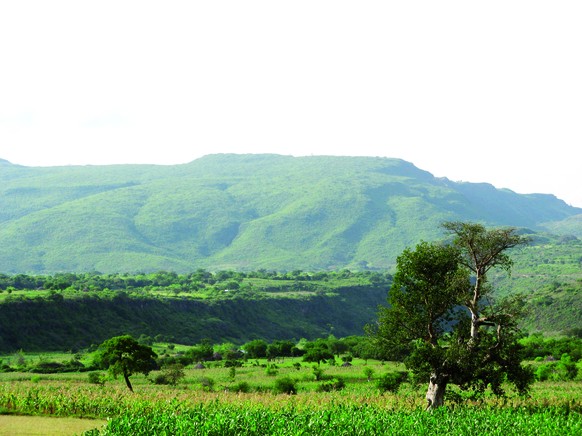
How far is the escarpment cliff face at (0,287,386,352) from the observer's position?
127 m

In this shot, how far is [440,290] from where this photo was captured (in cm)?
4641

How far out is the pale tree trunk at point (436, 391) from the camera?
45.3 m

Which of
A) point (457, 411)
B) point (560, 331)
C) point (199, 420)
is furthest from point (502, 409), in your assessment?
point (560, 331)

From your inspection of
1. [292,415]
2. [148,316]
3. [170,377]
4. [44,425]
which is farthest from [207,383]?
[148,316]

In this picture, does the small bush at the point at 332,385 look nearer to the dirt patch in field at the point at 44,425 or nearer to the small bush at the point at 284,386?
the small bush at the point at 284,386

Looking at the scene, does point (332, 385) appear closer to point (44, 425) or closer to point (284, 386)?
point (284, 386)

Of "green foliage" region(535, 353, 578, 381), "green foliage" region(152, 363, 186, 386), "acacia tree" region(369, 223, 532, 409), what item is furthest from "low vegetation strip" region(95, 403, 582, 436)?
"green foliage" region(535, 353, 578, 381)

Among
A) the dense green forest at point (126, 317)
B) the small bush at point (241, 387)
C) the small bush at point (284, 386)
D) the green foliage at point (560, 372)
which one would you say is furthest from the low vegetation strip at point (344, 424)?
the dense green forest at point (126, 317)

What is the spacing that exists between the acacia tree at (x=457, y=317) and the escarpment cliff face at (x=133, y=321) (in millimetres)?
75815

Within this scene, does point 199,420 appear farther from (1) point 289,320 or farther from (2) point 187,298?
(1) point 289,320

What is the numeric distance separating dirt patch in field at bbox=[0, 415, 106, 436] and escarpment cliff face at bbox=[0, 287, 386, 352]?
77.9 m

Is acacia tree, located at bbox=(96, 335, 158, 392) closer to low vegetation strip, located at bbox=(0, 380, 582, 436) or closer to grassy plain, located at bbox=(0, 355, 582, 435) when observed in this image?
grassy plain, located at bbox=(0, 355, 582, 435)

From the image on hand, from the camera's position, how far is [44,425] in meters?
45.1

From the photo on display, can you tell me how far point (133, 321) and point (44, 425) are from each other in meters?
109
